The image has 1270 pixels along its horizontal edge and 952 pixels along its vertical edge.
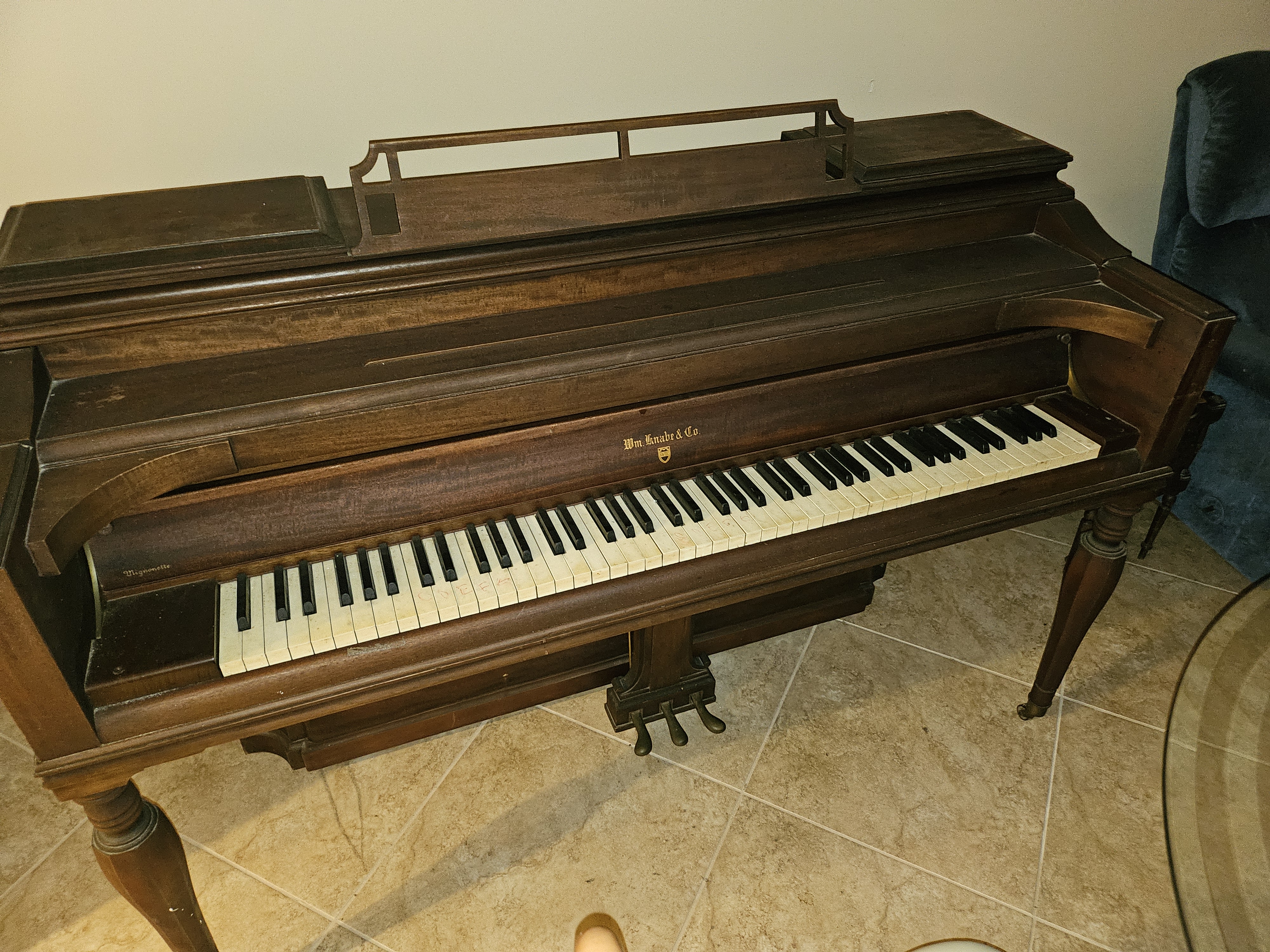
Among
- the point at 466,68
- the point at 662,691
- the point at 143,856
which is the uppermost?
the point at 466,68

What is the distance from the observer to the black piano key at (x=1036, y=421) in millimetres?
1960

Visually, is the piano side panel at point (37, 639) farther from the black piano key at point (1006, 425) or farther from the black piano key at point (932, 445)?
the black piano key at point (1006, 425)

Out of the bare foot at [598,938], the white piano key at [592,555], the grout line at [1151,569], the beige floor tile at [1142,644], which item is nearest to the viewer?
the bare foot at [598,938]

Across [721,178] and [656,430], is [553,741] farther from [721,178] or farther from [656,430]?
[721,178]

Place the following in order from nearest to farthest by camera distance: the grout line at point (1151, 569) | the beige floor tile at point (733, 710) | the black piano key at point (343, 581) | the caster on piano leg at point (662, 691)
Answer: the black piano key at point (343, 581) < the caster on piano leg at point (662, 691) < the beige floor tile at point (733, 710) < the grout line at point (1151, 569)

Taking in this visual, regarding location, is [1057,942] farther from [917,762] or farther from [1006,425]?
[1006,425]

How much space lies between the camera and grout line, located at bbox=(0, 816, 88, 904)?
2035 mm

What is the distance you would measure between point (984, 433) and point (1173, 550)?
5.52ft

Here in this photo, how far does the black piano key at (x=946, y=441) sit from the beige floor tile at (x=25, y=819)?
239cm

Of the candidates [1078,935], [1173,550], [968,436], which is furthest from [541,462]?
[1173,550]

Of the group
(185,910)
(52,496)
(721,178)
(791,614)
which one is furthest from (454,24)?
(185,910)

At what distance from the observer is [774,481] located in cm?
181

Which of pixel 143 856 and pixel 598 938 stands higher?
pixel 598 938

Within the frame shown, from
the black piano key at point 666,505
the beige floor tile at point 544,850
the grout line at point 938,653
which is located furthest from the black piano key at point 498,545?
the grout line at point 938,653
